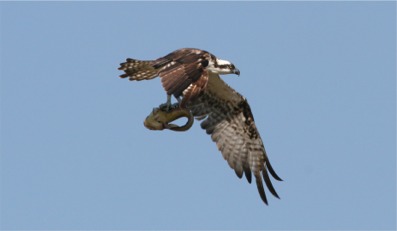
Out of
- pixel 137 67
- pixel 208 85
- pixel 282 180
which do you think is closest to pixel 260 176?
pixel 282 180

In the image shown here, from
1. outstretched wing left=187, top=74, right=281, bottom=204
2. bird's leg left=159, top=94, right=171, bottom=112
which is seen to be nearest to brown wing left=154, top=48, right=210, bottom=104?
bird's leg left=159, top=94, right=171, bottom=112

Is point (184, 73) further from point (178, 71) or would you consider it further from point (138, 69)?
point (138, 69)

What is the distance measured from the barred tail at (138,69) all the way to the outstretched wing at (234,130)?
1.90m

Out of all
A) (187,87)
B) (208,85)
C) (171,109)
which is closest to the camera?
(187,87)

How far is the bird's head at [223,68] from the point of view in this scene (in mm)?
18953

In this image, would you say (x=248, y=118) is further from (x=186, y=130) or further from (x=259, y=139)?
(x=186, y=130)

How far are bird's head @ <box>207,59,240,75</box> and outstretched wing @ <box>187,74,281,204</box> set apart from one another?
3.58ft

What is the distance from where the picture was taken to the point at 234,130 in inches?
806

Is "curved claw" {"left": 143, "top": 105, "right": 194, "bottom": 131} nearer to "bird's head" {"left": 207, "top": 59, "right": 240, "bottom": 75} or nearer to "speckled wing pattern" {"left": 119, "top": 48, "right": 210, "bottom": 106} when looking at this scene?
"speckled wing pattern" {"left": 119, "top": 48, "right": 210, "bottom": 106}

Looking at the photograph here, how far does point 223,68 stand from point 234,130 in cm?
175

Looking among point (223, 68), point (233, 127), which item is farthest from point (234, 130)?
point (223, 68)

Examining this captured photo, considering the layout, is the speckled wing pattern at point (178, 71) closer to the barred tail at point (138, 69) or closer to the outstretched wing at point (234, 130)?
the barred tail at point (138, 69)

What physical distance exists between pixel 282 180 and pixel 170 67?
342cm

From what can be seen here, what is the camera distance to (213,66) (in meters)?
18.9
